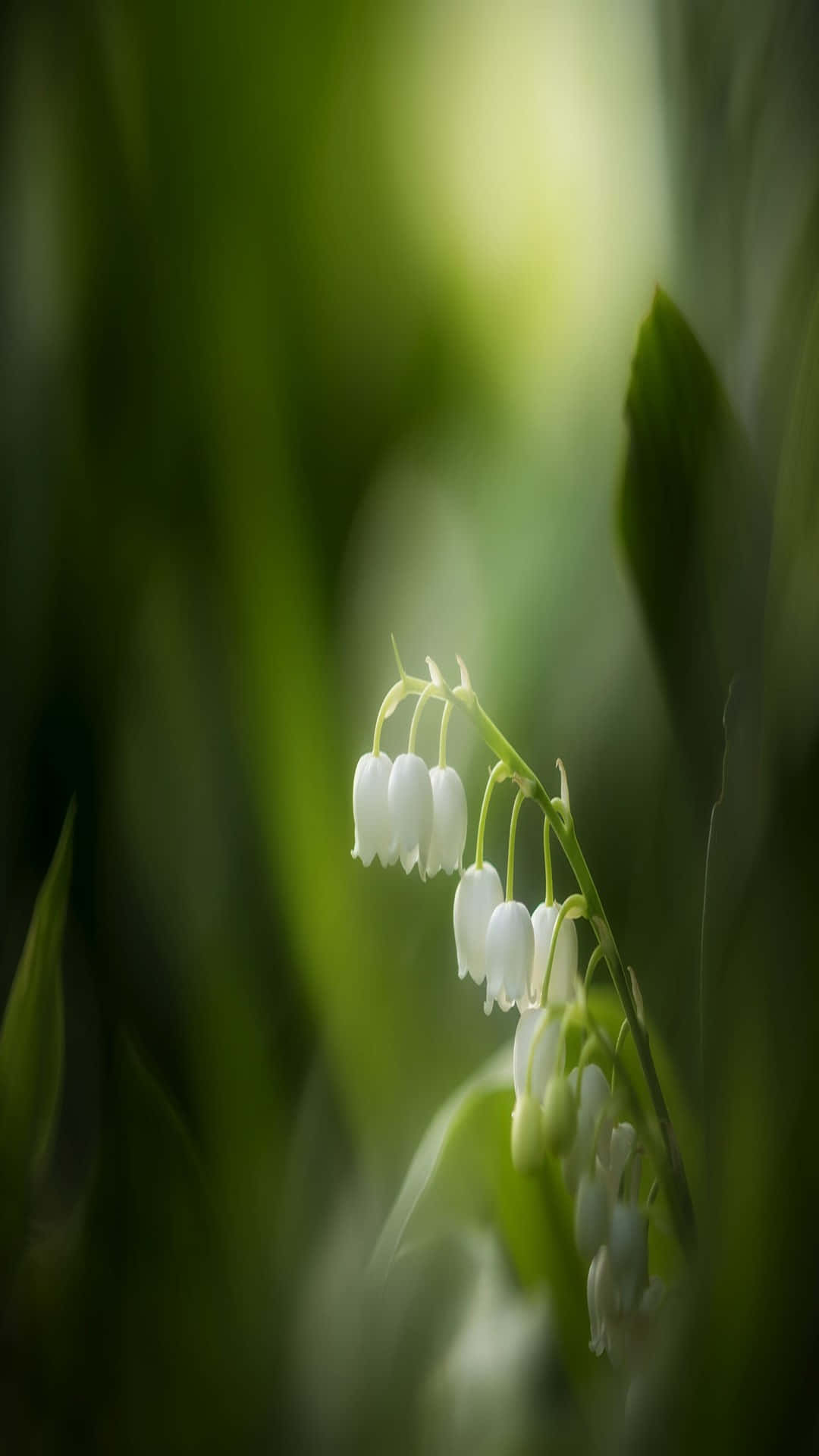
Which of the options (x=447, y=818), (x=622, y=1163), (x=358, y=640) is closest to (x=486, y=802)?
(x=447, y=818)

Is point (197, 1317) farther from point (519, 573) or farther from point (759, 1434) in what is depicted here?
point (519, 573)

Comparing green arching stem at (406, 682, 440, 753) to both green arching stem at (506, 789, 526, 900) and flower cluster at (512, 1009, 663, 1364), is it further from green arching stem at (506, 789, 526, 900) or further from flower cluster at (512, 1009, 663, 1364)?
flower cluster at (512, 1009, 663, 1364)

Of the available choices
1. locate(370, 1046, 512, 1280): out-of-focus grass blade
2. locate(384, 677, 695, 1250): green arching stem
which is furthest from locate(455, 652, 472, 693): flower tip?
locate(370, 1046, 512, 1280): out-of-focus grass blade

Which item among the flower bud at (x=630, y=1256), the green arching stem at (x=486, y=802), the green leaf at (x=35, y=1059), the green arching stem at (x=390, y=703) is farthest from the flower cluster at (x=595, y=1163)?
the green leaf at (x=35, y=1059)

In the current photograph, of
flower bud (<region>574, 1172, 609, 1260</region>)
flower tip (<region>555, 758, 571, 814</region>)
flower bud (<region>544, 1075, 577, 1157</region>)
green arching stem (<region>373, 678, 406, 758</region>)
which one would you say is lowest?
flower bud (<region>574, 1172, 609, 1260</region>)

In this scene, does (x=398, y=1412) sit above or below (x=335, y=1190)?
below

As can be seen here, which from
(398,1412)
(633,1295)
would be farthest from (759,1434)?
(398,1412)
